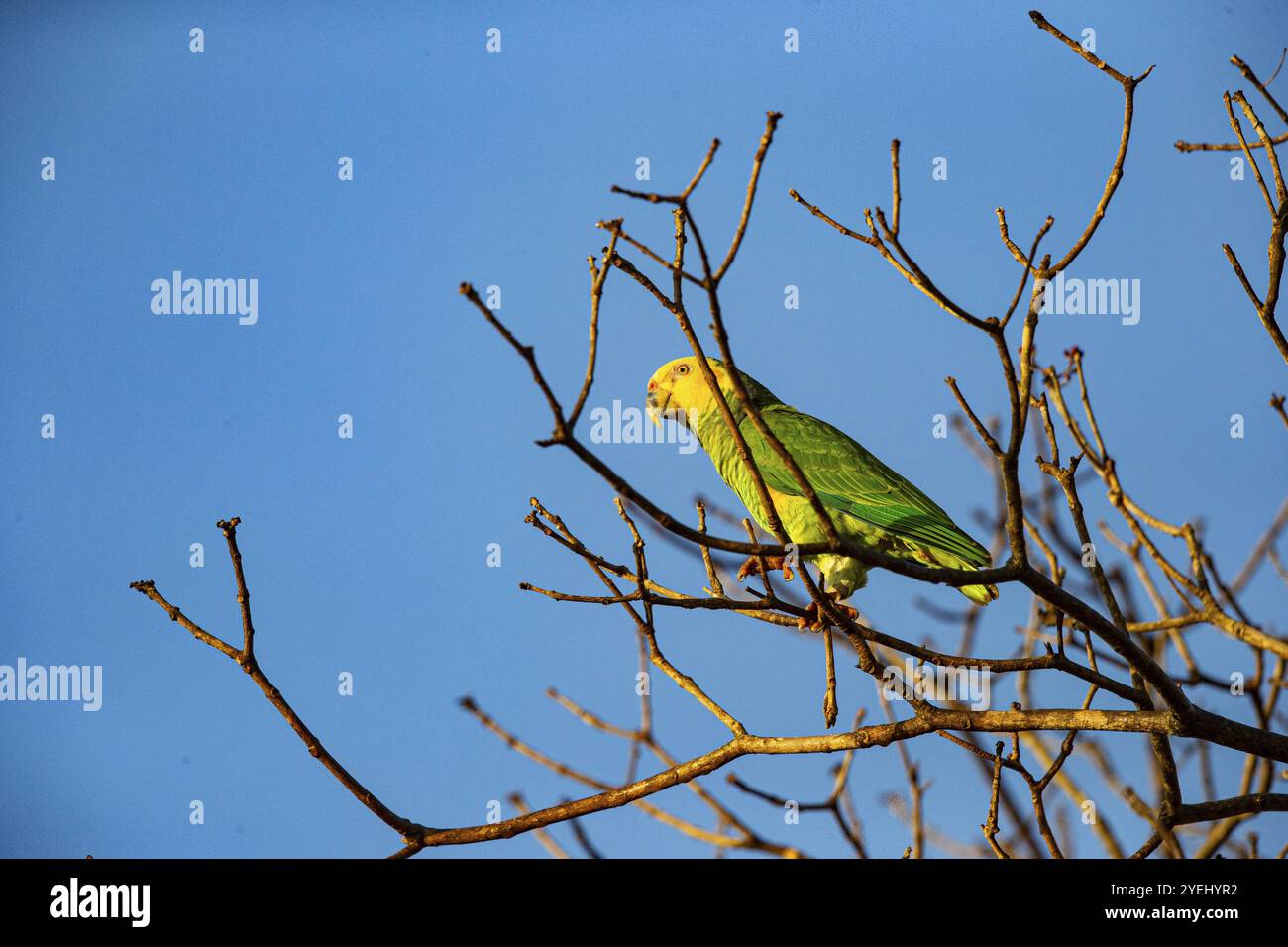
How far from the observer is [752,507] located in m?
6.99

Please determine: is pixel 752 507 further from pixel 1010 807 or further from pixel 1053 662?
pixel 1053 662

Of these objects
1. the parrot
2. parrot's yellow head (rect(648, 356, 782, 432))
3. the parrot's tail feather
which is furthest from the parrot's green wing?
parrot's yellow head (rect(648, 356, 782, 432))

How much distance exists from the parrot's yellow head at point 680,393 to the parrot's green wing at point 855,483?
47cm

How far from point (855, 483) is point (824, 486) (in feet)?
0.63

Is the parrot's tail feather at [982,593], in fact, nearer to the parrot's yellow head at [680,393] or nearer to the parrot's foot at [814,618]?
the parrot's foot at [814,618]

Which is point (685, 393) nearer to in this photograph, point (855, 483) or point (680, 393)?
point (680, 393)

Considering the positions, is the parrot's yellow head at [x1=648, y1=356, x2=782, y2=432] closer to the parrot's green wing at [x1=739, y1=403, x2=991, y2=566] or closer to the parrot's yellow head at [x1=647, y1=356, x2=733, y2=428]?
the parrot's yellow head at [x1=647, y1=356, x2=733, y2=428]

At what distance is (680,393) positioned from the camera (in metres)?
7.92

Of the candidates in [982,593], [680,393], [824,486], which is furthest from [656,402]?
[982,593]

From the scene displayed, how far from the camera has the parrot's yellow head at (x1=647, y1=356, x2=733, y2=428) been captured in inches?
305

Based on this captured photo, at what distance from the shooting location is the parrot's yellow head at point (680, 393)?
25.4ft
